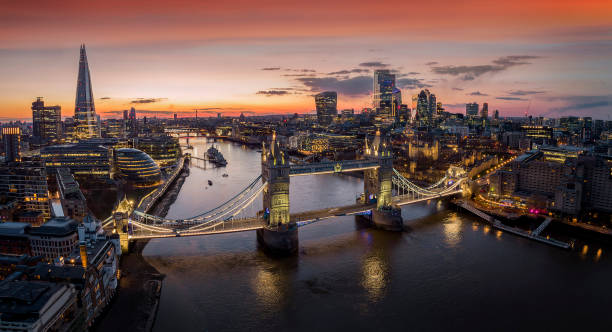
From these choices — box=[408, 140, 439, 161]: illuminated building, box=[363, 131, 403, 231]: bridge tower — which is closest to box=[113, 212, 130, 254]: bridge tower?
box=[363, 131, 403, 231]: bridge tower

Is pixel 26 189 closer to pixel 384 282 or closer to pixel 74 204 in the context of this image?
pixel 74 204

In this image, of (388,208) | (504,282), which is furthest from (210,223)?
(504,282)

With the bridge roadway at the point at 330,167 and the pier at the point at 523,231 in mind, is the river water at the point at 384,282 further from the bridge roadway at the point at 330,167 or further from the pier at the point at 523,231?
the bridge roadway at the point at 330,167

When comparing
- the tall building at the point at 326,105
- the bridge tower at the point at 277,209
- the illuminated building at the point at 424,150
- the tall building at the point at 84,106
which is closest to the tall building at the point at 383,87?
the tall building at the point at 326,105

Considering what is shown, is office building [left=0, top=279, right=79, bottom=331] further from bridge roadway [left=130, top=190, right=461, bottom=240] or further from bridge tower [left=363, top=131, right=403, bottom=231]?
bridge tower [left=363, top=131, right=403, bottom=231]

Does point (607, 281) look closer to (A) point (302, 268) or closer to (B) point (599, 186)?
(B) point (599, 186)

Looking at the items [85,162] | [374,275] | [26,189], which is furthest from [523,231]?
[85,162]
